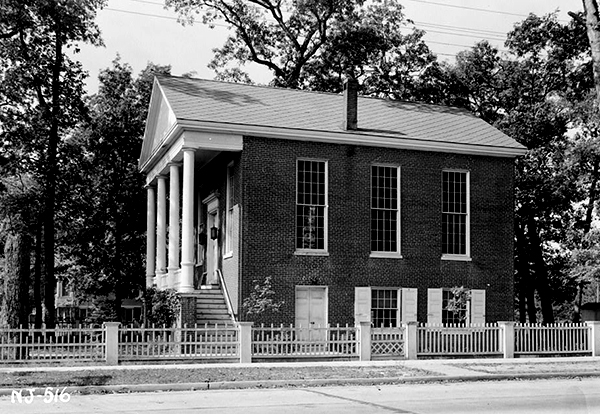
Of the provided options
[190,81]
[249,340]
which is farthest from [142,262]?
[249,340]

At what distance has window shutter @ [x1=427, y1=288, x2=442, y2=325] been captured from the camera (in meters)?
30.8

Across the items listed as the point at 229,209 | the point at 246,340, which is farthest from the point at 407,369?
the point at 229,209

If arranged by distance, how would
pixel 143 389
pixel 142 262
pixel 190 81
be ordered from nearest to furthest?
1. pixel 143 389
2. pixel 190 81
3. pixel 142 262

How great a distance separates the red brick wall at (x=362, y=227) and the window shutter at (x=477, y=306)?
25cm

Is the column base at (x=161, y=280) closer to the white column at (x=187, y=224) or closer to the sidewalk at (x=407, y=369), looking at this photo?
the white column at (x=187, y=224)

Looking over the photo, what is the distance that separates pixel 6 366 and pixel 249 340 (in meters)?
6.44

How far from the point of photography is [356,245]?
1191 inches

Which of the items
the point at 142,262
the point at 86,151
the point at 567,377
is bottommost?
the point at 567,377

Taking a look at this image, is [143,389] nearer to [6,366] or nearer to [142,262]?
[6,366]

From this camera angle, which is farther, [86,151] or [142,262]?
[142,262]

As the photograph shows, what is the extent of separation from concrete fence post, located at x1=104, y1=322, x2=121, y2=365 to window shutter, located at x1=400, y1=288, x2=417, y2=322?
1141cm

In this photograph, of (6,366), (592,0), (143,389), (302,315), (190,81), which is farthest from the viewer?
(190,81)

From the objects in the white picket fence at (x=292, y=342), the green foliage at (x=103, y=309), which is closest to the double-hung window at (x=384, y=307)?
the white picket fence at (x=292, y=342)

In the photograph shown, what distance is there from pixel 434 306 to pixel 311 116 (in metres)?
8.13
